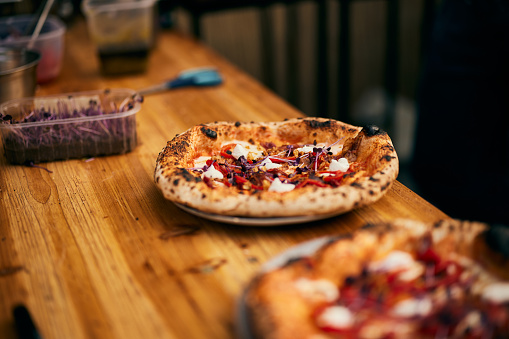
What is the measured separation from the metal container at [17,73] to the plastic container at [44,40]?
0.21 metres

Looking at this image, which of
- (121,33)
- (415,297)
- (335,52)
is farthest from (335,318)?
(335,52)

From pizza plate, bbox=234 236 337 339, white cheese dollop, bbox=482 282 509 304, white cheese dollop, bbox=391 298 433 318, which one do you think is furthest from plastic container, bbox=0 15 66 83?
white cheese dollop, bbox=482 282 509 304

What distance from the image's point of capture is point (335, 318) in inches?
40.8

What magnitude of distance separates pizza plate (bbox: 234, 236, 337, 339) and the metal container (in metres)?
1.76

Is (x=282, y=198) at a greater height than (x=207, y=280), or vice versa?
(x=282, y=198)

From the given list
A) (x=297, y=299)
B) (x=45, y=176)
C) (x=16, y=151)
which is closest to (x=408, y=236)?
(x=297, y=299)

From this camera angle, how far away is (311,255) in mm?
1206

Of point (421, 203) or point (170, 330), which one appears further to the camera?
point (421, 203)

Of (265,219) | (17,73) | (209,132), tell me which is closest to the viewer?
(265,219)

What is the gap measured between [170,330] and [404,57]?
204 inches

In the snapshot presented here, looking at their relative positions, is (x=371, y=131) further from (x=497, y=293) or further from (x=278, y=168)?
(x=497, y=293)

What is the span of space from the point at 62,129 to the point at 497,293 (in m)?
1.66

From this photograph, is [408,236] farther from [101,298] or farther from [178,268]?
→ [101,298]

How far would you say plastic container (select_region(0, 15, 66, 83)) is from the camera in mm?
2920
